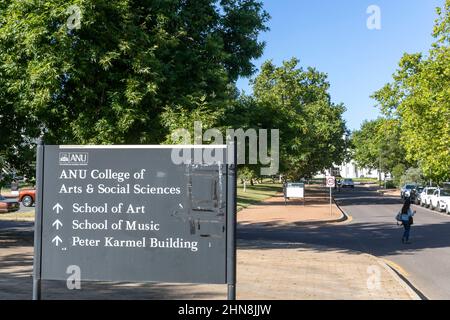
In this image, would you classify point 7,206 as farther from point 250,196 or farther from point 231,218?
point 231,218

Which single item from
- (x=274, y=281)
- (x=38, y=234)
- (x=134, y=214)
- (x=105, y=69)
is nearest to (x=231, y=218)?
(x=134, y=214)

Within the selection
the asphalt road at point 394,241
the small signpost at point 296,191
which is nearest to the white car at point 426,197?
the small signpost at point 296,191

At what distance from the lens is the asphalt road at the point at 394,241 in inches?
460

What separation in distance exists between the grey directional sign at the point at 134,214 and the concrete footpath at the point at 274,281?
3090 millimetres

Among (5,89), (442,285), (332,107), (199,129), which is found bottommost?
(442,285)

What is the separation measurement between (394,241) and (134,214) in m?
14.5

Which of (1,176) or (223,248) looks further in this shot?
(1,176)

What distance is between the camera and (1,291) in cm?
891

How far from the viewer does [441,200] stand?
3459 centimetres

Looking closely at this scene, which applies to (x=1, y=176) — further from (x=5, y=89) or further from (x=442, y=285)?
(x=442, y=285)

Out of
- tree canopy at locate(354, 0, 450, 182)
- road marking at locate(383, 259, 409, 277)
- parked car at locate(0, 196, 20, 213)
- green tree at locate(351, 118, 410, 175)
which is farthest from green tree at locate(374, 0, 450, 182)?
parked car at locate(0, 196, 20, 213)

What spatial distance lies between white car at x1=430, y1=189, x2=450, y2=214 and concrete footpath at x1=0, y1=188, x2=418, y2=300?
67.2 ft

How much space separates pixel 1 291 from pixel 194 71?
8.43m

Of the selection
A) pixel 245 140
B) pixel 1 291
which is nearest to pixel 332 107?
pixel 245 140
